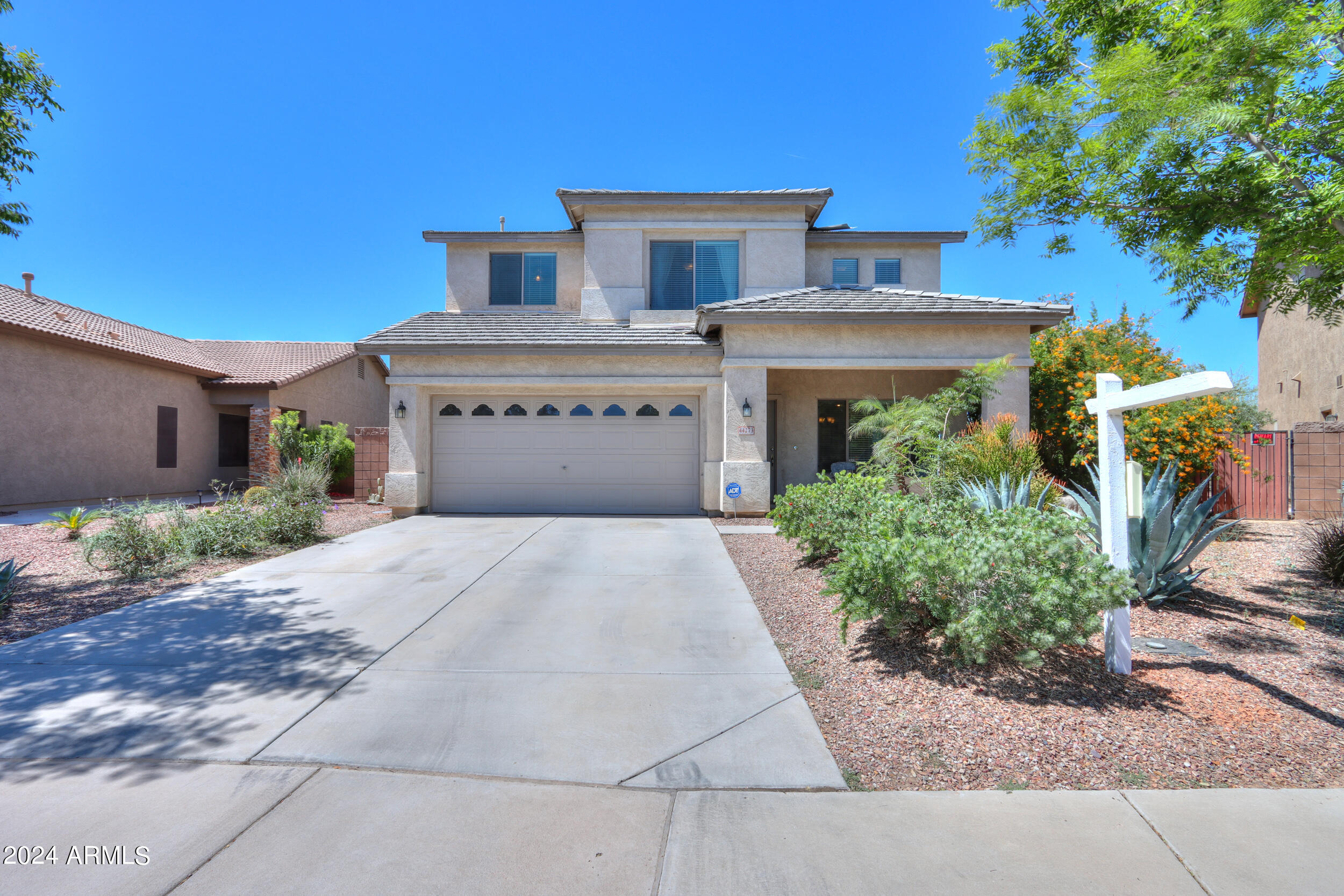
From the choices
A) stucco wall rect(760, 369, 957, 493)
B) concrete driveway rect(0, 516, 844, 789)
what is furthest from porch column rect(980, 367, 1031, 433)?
concrete driveway rect(0, 516, 844, 789)

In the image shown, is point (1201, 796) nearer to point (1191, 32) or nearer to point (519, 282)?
point (1191, 32)

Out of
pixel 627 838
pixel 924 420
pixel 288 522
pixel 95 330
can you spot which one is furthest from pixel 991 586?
pixel 95 330

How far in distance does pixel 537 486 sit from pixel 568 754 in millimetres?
9945

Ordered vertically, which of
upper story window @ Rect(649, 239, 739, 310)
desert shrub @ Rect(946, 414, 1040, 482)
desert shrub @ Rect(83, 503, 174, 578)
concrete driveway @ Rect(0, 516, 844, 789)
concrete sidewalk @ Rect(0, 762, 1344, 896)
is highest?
upper story window @ Rect(649, 239, 739, 310)

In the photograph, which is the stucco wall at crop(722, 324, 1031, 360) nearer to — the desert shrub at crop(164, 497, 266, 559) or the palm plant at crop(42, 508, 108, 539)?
the desert shrub at crop(164, 497, 266, 559)

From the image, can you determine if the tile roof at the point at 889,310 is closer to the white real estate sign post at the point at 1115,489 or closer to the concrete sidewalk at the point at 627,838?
the white real estate sign post at the point at 1115,489

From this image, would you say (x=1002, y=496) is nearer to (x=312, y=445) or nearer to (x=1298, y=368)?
(x=312, y=445)

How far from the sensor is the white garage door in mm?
13047

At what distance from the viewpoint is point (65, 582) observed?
7277 millimetres

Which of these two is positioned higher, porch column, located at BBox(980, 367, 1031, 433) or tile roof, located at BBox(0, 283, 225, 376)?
tile roof, located at BBox(0, 283, 225, 376)

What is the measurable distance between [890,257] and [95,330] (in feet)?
65.9

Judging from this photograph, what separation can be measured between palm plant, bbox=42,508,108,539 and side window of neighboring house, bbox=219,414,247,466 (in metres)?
9.70

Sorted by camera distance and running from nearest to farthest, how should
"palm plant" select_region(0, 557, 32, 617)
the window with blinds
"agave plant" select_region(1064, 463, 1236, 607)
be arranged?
"agave plant" select_region(1064, 463, 1236, 607), "palm plant" select_region(0, 557, 32, 617), the window with blinds

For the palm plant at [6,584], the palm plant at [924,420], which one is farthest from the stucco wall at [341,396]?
the palm plant at [924,420]
